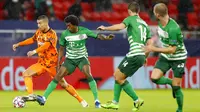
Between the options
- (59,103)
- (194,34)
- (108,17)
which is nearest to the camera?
(59,103)

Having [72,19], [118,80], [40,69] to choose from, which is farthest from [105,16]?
[118,80]

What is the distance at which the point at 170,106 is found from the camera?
17.0 metres

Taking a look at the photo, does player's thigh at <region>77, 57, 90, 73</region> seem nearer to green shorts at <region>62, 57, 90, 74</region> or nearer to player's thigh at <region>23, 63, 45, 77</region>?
green shorts at <region>62, 57, 90, 74</region>

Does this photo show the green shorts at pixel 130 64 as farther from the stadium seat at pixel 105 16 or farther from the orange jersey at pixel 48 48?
the stadium seat at pixel 105 16

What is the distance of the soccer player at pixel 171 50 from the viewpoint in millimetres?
13789

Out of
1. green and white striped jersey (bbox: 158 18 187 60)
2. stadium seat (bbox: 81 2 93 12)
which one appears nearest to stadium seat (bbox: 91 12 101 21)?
stadium seat (bbox: 81 2 93 12)

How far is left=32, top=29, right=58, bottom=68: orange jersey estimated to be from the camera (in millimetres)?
16531

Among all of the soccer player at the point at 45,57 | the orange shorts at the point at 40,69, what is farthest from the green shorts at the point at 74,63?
the orange shorts at the point at 40,69

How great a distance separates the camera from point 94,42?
990 inches

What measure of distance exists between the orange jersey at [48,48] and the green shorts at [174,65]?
3.22 m

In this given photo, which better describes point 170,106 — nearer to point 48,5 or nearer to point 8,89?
point 8,89

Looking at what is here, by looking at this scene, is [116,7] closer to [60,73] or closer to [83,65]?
[83,65]

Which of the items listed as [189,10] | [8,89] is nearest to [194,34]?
[189,10]

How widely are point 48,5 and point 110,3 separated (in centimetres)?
304
